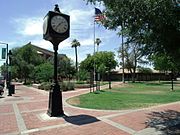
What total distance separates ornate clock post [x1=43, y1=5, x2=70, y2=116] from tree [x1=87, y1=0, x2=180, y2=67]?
374cm

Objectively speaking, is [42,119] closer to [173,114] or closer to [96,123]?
[96,123]

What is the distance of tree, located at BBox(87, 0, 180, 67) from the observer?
283 inches

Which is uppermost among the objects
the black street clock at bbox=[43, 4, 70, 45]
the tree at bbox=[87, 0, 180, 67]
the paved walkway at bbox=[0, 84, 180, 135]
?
the black street clock at bbox=[43, 4, 70, 45]

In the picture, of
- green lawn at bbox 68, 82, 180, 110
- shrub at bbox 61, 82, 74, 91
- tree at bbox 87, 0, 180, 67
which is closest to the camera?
tree at bbox 87, 0, 180, 67

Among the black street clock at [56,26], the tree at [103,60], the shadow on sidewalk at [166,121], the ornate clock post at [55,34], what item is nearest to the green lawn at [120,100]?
the shadow on sidewalk at [166,121]

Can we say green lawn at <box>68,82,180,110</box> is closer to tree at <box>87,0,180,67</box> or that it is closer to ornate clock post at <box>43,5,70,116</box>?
ornate clock post at <box>43,5,70,116</box>

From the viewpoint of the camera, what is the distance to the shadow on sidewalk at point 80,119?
417 inches

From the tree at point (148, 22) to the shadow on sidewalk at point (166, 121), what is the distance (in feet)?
8.03

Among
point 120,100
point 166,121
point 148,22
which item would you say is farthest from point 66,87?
point 148,22

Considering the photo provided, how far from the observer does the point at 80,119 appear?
36.8 feet

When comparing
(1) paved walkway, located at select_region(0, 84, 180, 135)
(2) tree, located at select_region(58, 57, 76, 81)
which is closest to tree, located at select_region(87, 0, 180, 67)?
(1) paved walkway, located at select_region(0, 84, 180, 135)

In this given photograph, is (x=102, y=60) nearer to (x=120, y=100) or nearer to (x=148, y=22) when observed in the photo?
(x=120, y=100)

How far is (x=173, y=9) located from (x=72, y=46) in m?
87.2

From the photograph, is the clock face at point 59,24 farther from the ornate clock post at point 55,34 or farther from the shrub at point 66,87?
the shrub at point 66,87
